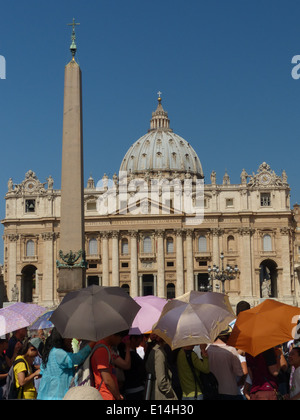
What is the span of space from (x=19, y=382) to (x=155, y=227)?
186ft

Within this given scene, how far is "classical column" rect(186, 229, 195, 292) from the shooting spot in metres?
62.8

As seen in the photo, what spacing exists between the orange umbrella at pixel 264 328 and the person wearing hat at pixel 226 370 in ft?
1.17

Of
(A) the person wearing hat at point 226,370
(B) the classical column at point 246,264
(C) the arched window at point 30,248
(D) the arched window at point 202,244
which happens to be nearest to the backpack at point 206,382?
(A) the person wearing hat at point 226,370

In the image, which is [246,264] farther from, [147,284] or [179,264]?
[147,284]

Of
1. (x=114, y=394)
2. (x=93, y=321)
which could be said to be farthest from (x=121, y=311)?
(x=114, y=394)

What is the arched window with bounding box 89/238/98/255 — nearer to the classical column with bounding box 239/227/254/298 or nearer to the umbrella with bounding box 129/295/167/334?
the classical column with bounding box 239/227/254/298

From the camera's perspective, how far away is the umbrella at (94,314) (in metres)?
6.61

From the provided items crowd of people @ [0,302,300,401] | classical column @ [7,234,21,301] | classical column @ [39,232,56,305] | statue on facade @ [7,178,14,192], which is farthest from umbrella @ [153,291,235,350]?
statue on facade @ [7,178,14,192]

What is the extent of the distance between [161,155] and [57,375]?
8642cm

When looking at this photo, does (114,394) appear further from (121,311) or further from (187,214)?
(187,214)

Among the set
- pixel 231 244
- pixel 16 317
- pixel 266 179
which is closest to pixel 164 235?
pixel 231 244

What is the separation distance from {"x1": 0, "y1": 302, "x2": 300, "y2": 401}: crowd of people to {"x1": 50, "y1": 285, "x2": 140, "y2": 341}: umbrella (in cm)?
13

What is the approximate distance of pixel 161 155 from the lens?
92500mm

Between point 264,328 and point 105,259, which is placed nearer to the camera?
point 264,328
